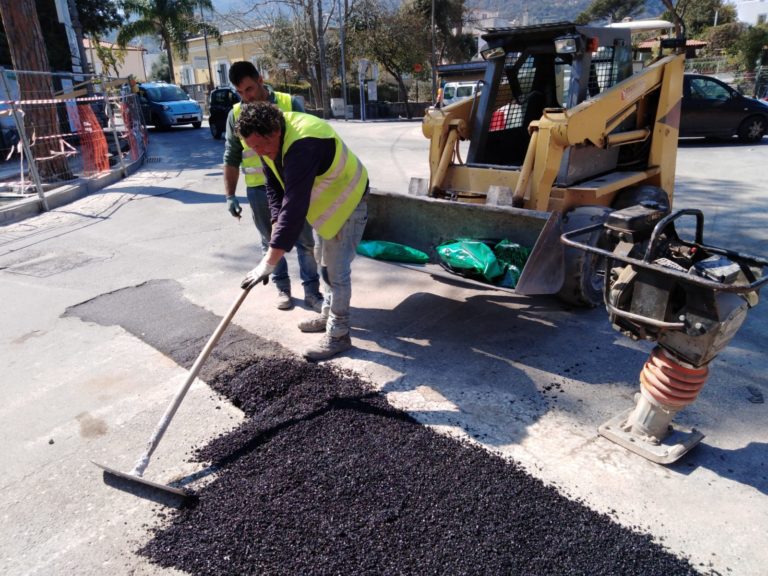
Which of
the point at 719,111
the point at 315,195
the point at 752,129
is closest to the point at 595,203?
the point at 315,195

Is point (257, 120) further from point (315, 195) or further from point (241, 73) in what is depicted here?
point (241, 73)

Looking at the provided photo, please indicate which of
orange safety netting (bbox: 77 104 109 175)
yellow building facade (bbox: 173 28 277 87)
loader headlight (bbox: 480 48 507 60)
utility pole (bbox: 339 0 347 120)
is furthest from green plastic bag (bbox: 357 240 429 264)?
yellow building facade (bbox: 173 28 277 87)

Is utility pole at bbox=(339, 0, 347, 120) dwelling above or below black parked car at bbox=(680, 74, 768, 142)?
above

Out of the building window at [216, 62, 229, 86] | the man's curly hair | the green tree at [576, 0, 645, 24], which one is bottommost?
the man's curly hair

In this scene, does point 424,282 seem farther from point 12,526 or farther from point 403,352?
point 12,526

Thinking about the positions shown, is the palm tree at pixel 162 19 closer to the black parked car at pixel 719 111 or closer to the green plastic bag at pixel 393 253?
the black parked car at pixel 719 111

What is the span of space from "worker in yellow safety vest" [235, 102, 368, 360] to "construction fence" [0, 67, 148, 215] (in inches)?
249

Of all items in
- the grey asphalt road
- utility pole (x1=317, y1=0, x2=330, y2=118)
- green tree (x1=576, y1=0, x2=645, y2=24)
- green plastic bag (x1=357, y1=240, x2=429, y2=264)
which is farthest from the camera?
green tree (x1=576, y1=0, x2=645, y2=24)

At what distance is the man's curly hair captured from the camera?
2820 millimetres

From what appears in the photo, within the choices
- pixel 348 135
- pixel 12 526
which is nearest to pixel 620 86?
pixel 12 526

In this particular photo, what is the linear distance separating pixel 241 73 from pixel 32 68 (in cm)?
763

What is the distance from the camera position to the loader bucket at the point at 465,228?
11.4ft

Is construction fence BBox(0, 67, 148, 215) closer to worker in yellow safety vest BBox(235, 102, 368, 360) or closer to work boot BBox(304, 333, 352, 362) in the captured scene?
worker in yellow safety vest BBox(235, 102, 368, 360)

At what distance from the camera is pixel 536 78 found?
17.1ft
